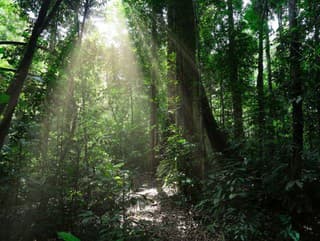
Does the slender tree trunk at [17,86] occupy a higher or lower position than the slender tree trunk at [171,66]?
lower

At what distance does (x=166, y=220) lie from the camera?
4230 mm

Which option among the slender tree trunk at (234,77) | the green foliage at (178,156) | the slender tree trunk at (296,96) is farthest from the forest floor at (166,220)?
the slender tree trunk at (234,77)

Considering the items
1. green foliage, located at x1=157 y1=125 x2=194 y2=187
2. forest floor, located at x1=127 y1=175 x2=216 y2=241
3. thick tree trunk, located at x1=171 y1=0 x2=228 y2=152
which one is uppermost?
thick tree trunk, located at x1=171 y1=0 x2=228 y2=152

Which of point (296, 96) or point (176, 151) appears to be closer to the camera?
point (296, 96)

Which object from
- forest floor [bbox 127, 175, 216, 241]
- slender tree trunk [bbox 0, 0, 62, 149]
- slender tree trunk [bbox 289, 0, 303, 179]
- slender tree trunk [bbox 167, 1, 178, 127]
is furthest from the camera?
slender tree trunk [bbox 167, 1, 178, 127]

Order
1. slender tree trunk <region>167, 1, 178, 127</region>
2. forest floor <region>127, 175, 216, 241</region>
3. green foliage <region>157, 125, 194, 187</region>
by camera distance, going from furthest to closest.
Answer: slender tree trunk <region>167, 1, 178, 127</region> → green foliage <region>157, 125, 194, 187</region> → forest floor <region>127, 175, 216, 241</region>

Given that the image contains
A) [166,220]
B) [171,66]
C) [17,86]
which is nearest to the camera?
[17,86]

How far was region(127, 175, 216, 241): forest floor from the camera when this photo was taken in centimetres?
347

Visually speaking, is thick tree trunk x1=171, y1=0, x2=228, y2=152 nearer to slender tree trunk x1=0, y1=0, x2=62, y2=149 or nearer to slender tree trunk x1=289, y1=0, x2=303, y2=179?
slender tree trunk x1=289, y1=0, x2=303, y2=179

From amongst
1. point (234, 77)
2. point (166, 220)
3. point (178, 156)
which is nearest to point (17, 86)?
point (166, 220)

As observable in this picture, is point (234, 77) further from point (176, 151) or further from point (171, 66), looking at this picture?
point (176, 151)

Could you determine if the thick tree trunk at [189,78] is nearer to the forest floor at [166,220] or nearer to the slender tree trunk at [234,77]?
the slender tree trunk at [234,77]

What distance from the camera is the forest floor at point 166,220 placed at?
3468mm

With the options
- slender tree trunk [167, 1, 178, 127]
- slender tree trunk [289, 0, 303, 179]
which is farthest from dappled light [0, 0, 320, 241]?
slender tree trunk [167, 1, 178, 127]
